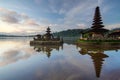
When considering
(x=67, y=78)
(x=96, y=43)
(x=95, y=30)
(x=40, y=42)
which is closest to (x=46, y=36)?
(x=40, y=42)

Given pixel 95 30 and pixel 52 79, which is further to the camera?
pixel 95 30

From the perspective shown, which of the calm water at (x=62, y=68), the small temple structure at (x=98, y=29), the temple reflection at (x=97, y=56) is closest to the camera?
the calm water at (x=62, y=68)

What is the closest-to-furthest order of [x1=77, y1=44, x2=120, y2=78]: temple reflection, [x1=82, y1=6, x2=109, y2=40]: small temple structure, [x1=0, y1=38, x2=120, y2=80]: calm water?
1. [x1=0, y1=38, x2=120, y2=80]: calm water
2. [x1=77, y1=44, x2=120, y2=78]: temple reflection
3. [x1=82, y1=6, x2=109, y2=40]: small temple structure

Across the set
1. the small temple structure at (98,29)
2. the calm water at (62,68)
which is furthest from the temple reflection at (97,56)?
the small temple structure at (98,29)

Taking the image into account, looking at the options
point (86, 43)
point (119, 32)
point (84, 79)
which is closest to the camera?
point (84, 79)

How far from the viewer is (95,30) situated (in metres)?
59.1

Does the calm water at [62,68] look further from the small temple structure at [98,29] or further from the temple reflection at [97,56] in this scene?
the small temple structure at [98,29]

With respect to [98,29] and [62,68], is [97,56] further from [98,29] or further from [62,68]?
[98,29]

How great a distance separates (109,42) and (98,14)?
17.7 metres

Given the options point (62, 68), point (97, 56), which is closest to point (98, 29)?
point (97, 56)

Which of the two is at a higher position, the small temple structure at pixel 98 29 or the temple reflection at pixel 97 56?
the small temple structure at pixel 98 29

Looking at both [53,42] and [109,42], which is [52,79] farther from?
[53,42]

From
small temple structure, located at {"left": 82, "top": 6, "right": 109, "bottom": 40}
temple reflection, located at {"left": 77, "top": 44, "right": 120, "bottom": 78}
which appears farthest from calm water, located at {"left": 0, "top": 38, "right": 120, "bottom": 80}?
small temple structure, located at {"left": 82, "top": 6, "right": 109, "bottom": 40}

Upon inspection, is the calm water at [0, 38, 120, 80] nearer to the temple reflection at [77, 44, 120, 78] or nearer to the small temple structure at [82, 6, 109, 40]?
the temple reflection at [77, 44, 120, 78]
